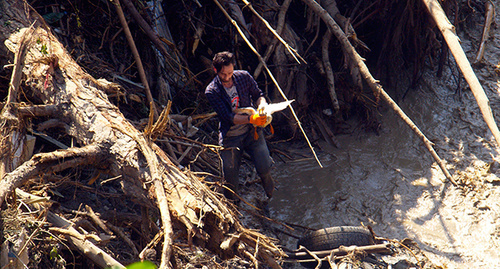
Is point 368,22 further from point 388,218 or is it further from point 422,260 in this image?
point 422,260

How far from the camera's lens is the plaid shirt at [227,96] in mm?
3475

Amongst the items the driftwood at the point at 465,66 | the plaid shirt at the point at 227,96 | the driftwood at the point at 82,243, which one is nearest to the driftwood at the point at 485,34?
the driftwood at the point at 465,66

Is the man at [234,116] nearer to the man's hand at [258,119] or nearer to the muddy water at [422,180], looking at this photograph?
the man's hand at [258,119]

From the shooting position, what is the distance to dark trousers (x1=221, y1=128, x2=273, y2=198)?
12.1 feet

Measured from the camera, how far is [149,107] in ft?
14.4

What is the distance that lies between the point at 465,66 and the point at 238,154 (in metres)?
2.20

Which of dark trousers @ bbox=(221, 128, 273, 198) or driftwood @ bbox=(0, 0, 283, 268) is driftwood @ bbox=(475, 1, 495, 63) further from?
driftwood @ bbox=(0, 0, 283, 268)

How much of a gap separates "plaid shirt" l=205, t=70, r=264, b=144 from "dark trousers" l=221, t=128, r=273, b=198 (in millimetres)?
131

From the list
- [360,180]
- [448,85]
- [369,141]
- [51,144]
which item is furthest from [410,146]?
[51,144]

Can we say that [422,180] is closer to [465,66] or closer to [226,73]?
[465,66]

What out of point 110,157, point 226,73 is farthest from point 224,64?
point 110,157

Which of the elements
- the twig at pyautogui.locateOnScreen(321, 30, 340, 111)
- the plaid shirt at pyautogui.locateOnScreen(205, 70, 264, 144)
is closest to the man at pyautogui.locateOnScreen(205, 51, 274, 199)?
the plaid shirt at pyautogui.locateOnScreen(205, 70, 264, 144)

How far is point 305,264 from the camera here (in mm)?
3412

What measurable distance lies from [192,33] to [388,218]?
322 centimetres
